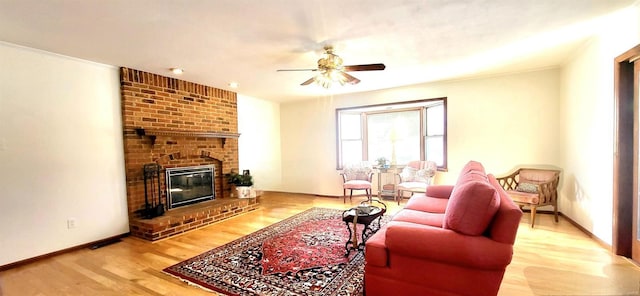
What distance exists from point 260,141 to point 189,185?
204cm

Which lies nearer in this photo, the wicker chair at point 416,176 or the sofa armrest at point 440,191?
the sofa armrest at point 440,191

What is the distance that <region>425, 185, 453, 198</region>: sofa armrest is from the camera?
134 inches

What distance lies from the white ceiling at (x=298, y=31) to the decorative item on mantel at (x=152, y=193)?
143 centimetres

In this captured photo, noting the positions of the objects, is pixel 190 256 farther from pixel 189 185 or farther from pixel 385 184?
pixel 385 184

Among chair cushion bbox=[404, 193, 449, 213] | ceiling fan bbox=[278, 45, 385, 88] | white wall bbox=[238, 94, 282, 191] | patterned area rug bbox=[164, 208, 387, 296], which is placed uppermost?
ceiling fan bbox=[278, 45, 385, 88]

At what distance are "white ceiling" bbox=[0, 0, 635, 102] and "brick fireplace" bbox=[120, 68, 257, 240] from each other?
46 centimetres

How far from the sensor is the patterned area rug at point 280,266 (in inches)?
86.3

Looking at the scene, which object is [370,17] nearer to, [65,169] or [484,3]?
[484,3]

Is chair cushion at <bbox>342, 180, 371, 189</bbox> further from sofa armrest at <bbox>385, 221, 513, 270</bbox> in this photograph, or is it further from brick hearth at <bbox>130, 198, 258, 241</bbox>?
sofa armrest at <bbox>385, 221, 513, 270</bbox>

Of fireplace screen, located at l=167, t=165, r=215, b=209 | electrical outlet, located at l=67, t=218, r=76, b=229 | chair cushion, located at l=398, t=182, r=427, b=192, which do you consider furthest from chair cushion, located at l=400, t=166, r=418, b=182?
electrical outlet, located at l=67, t=218, r=76, b=229

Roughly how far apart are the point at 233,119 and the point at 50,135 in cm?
270

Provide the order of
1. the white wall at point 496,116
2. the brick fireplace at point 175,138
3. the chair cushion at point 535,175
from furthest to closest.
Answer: the white wall at point 496,116 → the chair cushion at point 535,175 → the brick fireplace at point 175,138

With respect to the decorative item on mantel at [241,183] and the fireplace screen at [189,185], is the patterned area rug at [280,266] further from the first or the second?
the fireplace screen at [189,185]

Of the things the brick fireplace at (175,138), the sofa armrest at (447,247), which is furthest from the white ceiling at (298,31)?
the sofa armrest at (447,247)
